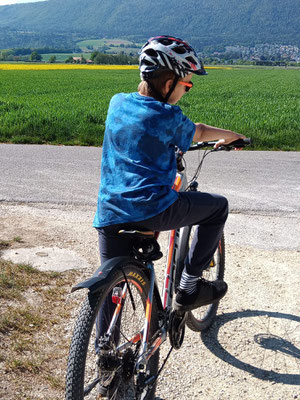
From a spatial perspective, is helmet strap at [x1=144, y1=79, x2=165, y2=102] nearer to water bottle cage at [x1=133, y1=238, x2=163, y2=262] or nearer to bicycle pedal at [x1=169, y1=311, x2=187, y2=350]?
water bottle cage at [x1=133, y1=238, x2=163, y2=262]

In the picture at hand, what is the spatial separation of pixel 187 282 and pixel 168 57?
4.42 feet

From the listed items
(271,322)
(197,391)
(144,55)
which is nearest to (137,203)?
(144,55)

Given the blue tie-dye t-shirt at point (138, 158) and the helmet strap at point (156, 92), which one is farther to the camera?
the helmet strap at point (156, 92)

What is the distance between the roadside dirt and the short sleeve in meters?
1.56

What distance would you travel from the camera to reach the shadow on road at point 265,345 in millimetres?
3367

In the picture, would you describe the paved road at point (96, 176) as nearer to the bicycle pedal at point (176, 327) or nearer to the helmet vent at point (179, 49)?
the bicycle pedal at point (176, 327)

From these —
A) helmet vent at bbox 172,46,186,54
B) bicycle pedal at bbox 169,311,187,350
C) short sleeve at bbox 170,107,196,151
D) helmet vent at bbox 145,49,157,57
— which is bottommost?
bicycle pedal at bbox 169,311,187,350

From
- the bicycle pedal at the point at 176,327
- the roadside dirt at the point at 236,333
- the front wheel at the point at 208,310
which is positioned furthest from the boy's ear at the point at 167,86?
the roadside dirt at the point at 236,333

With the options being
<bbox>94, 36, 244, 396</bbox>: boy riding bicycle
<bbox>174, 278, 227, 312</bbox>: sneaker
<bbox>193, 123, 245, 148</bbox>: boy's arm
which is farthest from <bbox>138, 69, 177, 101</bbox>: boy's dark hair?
<bbox>174, 278, 227, 312</bbox>: sneaker

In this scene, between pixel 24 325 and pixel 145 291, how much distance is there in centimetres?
132

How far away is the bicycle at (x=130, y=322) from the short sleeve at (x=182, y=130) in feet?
1.00

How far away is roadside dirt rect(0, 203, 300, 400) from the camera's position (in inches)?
125

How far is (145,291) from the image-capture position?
2.72 metres

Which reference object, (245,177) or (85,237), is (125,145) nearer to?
(85,237)
